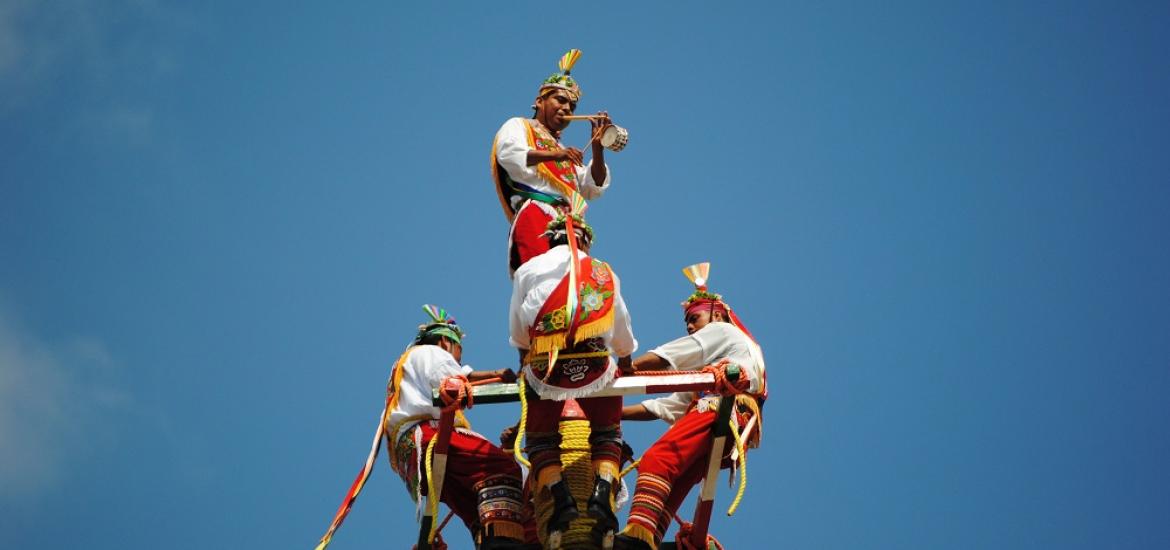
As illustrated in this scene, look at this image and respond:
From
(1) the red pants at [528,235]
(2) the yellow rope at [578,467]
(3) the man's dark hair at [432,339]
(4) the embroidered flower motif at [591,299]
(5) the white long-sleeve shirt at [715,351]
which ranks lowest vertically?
(2) the yellow rope at [578,467]

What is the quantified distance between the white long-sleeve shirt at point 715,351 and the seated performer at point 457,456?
1.33m

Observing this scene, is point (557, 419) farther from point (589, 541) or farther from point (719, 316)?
point (719, 316)

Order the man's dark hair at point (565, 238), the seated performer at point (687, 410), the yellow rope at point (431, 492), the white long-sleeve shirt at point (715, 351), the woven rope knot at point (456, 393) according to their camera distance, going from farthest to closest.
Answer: the white long-sleeve shirt at point (715, 351)
the man's dark hair at point (565, 238)
the yellow rope at point (431, 492)
the seated performer at point (687, 410)
the woven rope knot at point (456, 393)

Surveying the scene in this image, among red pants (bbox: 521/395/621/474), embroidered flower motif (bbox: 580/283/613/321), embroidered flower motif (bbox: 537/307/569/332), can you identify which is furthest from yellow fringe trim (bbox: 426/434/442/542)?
embroidered flower motif (bbox: 580/283/613/321)

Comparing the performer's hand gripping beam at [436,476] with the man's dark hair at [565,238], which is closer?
the performer's hand gripping beam at [436,476]

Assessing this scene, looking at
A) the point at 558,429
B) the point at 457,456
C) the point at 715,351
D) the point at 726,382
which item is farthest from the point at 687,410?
the point at 457,456

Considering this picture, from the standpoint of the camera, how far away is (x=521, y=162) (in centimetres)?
1127

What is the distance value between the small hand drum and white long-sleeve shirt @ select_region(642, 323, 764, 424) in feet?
5.03

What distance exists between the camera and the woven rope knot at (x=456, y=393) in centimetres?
958

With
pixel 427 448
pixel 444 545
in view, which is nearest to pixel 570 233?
pixel 427 448

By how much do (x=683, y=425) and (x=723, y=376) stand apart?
25.2 inches

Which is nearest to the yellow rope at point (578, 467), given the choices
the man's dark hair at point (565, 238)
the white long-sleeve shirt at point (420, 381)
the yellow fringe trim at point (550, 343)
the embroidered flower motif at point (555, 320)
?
the yellow fringe trim at point (550, 343)

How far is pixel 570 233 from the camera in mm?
10172

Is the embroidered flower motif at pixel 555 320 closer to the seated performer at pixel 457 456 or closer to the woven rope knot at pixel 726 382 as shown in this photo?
the seated performer at pixel 457 456
